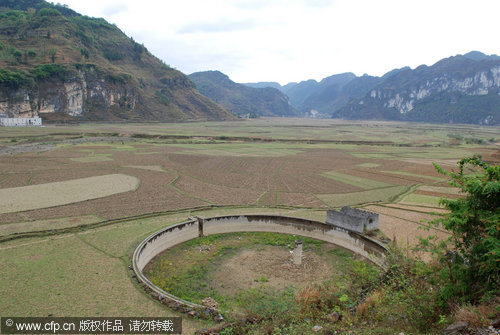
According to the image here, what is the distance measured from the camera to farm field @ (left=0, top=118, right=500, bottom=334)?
13852 mm

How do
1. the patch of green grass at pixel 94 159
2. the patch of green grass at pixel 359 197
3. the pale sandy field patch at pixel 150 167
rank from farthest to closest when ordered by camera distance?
the patch of green grass at pixel 94 159 → the pale sandy field patch at pixel 150 167 → the patch of green grass at pixel 359 197

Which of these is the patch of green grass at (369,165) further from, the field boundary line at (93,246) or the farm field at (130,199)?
the field boundary line at (93,246)

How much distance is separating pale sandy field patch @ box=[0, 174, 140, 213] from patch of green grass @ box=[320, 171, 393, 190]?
2487cm

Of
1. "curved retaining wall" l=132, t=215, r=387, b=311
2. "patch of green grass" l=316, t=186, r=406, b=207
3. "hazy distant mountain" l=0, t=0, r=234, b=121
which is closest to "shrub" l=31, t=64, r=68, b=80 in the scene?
"hazy distant mountain" l=0, t=0, r=234, b=121

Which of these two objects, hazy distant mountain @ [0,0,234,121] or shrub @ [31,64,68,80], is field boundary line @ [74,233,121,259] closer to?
hazy distant mountain @ [0,0,234,121]

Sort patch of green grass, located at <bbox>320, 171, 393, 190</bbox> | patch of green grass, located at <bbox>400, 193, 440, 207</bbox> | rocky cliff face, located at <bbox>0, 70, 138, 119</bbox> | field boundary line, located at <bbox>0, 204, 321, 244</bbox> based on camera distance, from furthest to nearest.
→ rocky cliff face, located at <bbox>0, 70, 138, 119</bbox>, patch of green grass, located at <bbox>320, 171, 393, 190</bbox>, patch of green grass, located at <bbox>400, 193, 440, 207</bbox>, field boundary line, located at <bbox>0, 204, 321, 244</bbox>

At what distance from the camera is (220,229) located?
73.7 feet

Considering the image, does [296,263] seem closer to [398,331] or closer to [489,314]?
[398,331]

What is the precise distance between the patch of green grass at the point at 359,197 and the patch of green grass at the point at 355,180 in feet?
6.13

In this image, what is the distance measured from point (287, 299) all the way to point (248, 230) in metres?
9.93

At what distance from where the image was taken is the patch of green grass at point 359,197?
30594 millimetres

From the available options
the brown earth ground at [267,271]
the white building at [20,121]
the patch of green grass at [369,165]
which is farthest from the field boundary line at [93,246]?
the white building at [20,121]

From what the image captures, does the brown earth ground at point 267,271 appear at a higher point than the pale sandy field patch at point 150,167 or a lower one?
lower

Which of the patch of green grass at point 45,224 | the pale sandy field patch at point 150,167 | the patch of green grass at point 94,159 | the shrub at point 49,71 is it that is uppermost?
the shrub at point 49,71
